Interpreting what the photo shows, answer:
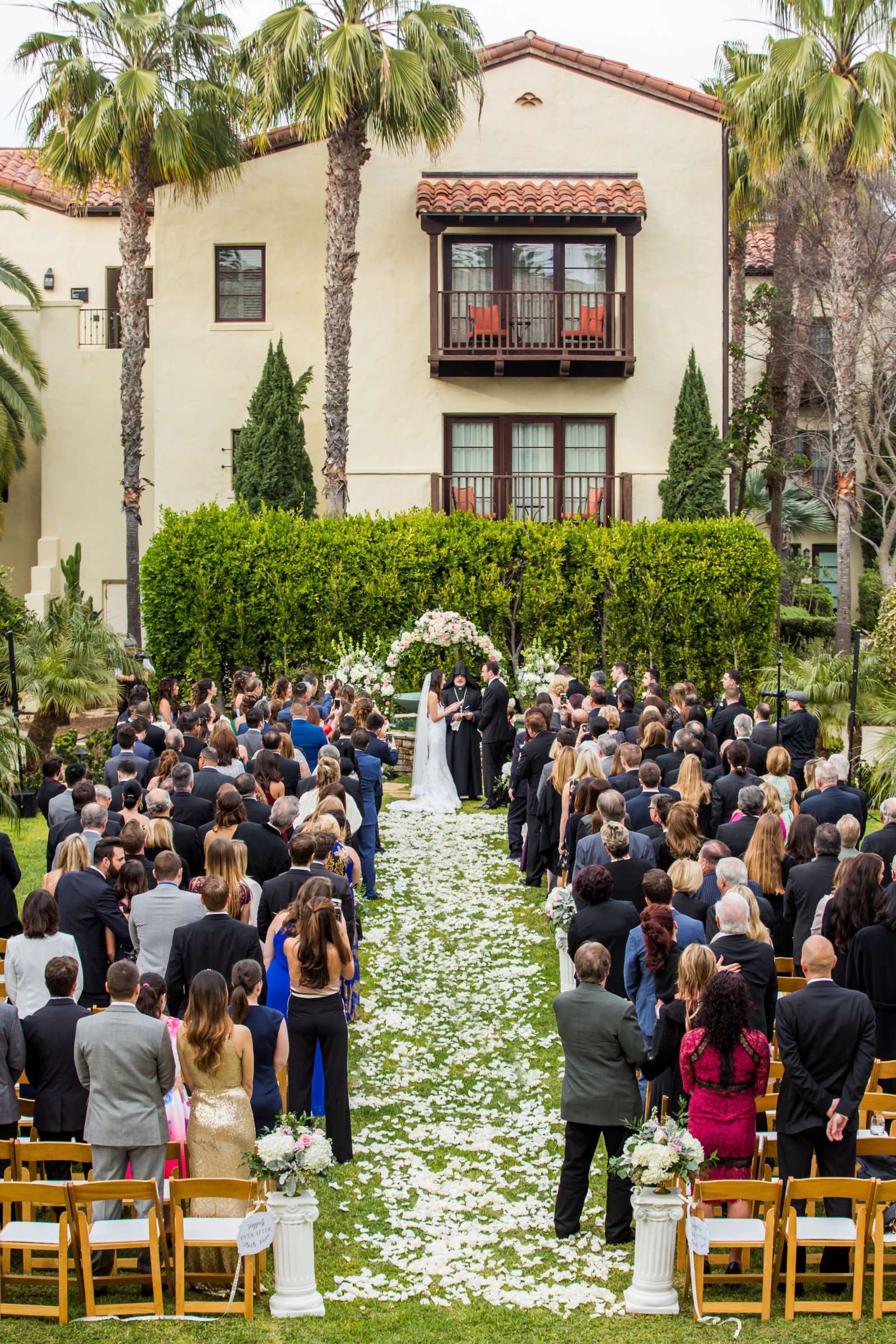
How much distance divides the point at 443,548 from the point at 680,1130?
59.1ft

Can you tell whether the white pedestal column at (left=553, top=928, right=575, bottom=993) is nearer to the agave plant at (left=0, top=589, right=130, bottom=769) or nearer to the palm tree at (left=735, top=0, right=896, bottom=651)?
the agave plant at (left=0, top=589, right=130, bottom=769)

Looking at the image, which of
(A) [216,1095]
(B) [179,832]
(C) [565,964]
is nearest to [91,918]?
(B) [179,832]

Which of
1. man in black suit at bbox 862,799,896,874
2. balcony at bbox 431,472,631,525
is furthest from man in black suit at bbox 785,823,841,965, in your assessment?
balcony at bbox 431,472,631,525

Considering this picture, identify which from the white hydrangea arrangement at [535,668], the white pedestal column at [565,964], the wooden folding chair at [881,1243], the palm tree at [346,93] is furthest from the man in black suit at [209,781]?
the palm tree at [346,93]

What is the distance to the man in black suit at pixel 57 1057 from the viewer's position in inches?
306

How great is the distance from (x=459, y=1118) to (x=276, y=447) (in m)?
20.5

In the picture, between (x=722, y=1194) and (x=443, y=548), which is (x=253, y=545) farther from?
(x=722, y=1194)

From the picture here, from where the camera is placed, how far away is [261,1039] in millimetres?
7809

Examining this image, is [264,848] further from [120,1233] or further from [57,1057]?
[120,1233]

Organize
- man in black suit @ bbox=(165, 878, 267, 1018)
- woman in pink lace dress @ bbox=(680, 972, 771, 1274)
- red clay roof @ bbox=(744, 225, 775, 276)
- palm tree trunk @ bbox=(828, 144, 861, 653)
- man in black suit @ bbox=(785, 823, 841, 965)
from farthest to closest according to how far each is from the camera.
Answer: red clay roof @ bbox=(744, 225, 775, 276), palm tree trunk @ bbox=(828, 144, 861, 653), man in black suit @ bbox=(785, 823, 841, 965), man in black suit @ bbox=(165, 878, 267, 1018), woman in pink lace dress @ bbox=(680, 972, 771, 1274)

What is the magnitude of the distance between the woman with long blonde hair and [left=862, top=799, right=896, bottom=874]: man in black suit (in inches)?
173

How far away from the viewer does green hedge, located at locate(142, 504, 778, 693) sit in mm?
24578

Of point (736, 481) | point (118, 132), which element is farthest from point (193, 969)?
point (736, 481)

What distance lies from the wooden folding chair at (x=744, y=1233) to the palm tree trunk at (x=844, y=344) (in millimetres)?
19544
